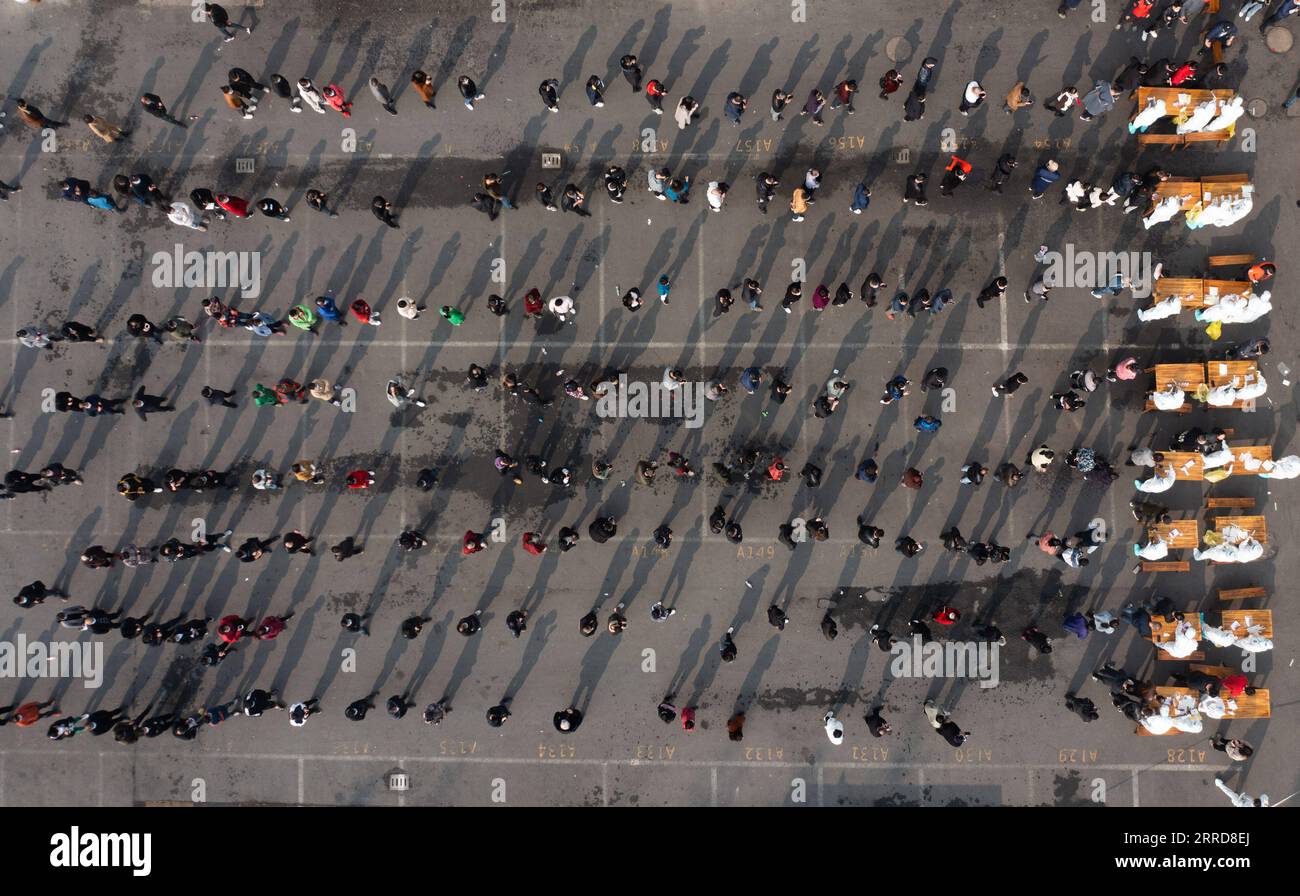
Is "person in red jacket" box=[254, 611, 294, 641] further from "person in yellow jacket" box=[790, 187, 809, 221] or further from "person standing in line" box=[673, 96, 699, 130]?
"person in yellow jacket" box=[790, 187, 809, 221]

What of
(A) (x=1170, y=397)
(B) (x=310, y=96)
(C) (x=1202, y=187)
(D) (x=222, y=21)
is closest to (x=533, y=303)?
(B) (x=310, y=96)

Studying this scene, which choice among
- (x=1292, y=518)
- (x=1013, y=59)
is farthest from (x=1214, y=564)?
(x=1013, y=59)

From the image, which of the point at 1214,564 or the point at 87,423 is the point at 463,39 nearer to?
the point at 87,423

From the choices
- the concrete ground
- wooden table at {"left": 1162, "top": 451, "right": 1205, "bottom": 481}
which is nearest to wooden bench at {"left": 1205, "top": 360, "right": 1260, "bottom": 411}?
the concrete ground

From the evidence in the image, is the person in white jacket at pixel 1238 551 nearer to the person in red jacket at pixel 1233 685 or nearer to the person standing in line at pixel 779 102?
the person in red jacket at pixel 1233 685
